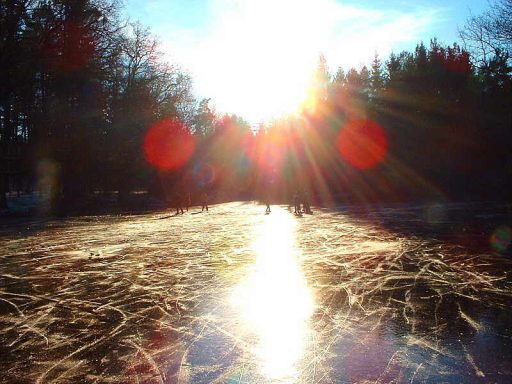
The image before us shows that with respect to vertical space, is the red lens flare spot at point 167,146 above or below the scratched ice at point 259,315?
above

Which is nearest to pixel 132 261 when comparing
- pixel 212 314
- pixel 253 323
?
pixel 212 314

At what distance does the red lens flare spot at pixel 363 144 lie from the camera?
41.6 meters

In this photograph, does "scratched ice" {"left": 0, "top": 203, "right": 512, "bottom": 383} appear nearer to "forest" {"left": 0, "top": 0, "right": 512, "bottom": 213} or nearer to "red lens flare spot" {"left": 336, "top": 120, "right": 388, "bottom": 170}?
"forest" {"left": 0, "top": 0, "right": 512, "bottom": 213}

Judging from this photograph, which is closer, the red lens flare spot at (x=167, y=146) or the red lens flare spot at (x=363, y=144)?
the red lens flare spot at (x=363, y=144)

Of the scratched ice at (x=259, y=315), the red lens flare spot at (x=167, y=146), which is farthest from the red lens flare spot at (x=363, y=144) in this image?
the scratched ice at (x=259, y=315)

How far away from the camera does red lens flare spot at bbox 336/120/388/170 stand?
137 feet

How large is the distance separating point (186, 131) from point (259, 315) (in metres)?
46.0

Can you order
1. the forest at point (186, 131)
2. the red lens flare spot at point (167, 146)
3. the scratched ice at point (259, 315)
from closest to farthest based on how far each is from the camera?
the scratched ice at point (259, 315)
the forest at point (186, 131)
the red lens flare spot at point (167, 146)

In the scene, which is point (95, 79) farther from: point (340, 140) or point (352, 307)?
point (352, 307)

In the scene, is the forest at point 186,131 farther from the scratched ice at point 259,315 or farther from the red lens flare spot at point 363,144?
the scratched ice at point 259,315

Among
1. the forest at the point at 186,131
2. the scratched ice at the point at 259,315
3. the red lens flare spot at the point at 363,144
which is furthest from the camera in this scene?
the red lens flare spot at the point at 363,144

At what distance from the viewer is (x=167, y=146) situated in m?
44.4

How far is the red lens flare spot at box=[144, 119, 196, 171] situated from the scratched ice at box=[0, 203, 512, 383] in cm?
3164

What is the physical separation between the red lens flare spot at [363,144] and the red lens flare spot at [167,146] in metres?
16.2
